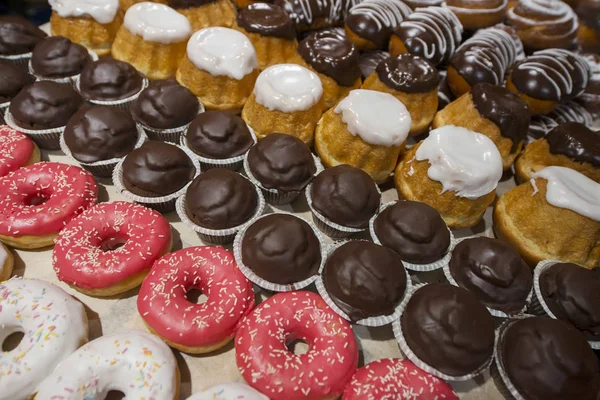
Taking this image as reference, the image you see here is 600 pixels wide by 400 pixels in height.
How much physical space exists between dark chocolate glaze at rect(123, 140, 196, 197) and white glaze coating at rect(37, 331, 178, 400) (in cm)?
98

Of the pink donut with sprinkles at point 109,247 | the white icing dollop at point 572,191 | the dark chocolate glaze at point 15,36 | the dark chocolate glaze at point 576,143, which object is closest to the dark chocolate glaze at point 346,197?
the pink donut with sprinkles at point 109,247

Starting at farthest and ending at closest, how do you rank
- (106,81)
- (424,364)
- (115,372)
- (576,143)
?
1. (106,81)
2. (576,143)
3. (424,364)
4. (115,372)

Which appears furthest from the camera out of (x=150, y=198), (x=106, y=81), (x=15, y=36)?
(x=15, y=36)

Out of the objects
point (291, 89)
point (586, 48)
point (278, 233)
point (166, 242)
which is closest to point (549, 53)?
point (586, 48)

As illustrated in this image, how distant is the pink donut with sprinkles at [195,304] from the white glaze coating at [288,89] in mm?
1188

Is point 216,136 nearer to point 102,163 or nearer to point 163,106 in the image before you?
point 163,106

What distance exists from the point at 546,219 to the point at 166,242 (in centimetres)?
241

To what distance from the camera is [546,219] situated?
8.82 ft

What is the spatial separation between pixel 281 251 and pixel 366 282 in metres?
0.49

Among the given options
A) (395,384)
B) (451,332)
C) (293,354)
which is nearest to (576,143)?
(451,332)

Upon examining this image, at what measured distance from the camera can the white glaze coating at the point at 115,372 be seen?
1.94 meters

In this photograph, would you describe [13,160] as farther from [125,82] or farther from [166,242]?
[166,242]

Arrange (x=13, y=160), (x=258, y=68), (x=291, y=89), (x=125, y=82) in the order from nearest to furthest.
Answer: (x=13, y=160)
(x=291, y=89)
(x=125, y=82)
(x=258, y=68)

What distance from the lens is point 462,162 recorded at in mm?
2754
